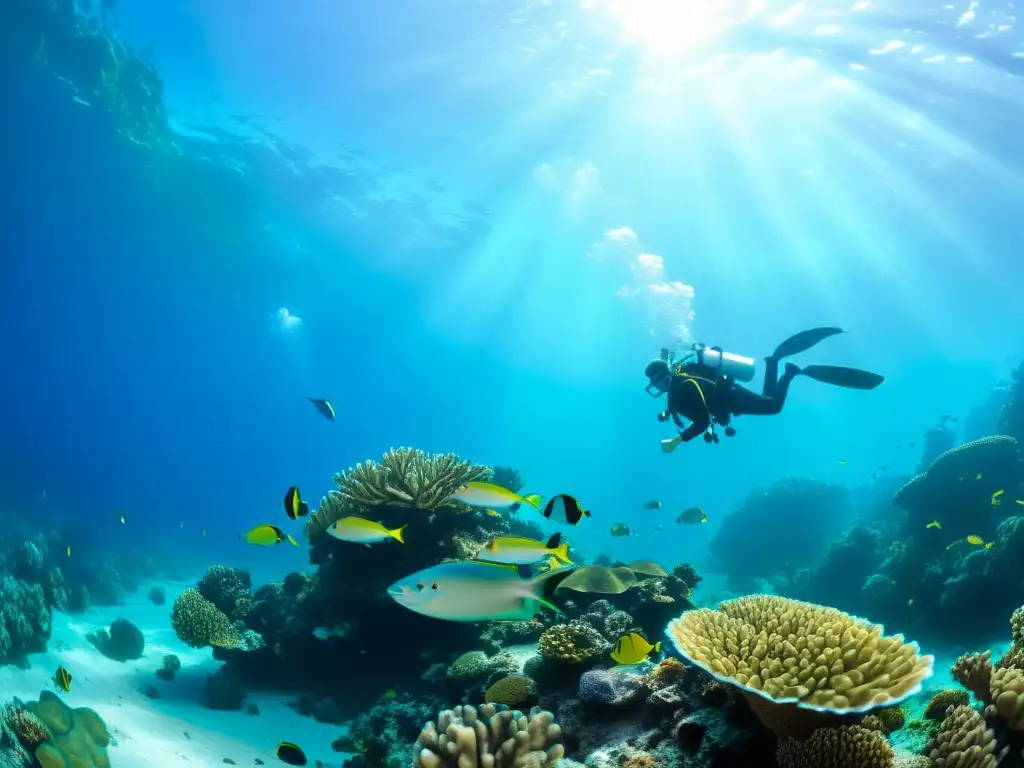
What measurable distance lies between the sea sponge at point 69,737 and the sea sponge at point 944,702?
7901 millimetres

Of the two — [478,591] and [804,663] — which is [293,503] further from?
[804,663]

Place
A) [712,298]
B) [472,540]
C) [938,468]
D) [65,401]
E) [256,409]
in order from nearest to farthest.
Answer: [472,540]
[938,468]
[712,298]
[65,401]
[256,409]

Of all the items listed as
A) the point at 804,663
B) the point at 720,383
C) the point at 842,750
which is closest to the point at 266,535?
the point at 804,663

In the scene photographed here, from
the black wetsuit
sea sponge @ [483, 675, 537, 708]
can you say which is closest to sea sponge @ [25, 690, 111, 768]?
sea sponge @ [483, 675, 537, 708]

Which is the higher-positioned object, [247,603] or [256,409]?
[256,409]

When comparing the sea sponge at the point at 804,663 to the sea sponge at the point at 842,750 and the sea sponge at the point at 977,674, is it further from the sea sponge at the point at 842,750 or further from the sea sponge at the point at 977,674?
the sea sponge at the point at 977,674

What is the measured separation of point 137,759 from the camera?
245 inches

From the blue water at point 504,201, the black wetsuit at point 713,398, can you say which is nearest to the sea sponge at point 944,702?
the black wetsuit at point 713,398

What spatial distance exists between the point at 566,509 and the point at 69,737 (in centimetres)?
628

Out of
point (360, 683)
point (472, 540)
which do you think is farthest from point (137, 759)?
point (472, 540)

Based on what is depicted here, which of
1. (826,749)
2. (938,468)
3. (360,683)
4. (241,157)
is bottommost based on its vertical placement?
(826,749)

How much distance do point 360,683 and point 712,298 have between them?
165 feet

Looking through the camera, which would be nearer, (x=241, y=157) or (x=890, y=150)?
(x=890, y=150)

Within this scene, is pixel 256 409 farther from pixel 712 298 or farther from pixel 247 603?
pixel 247 603
